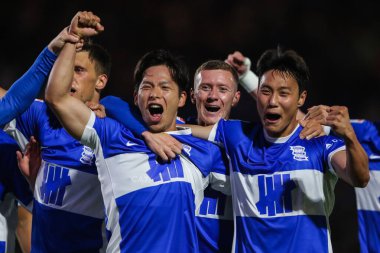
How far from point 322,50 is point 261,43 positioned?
77 cm

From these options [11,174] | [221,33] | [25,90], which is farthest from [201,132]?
[221,33]

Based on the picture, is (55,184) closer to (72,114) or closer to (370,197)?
(72,114)

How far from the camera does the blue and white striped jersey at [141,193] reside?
356 cm

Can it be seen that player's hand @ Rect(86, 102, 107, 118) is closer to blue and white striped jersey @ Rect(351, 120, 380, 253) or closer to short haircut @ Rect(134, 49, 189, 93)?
short haircut @ Rect(134, 49, 189, 93)

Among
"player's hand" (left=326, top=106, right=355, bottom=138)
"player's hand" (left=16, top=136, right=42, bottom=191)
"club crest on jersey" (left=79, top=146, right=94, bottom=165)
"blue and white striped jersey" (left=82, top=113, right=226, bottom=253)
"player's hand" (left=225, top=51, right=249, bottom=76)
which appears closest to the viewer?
"player's hand" (left=326, top=106, right=355, bottom=138)

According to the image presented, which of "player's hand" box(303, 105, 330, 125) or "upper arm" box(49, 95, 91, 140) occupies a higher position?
"player's hand" box(303, 105, 330, 125)

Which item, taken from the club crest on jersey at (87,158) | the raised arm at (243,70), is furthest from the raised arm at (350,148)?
the raised arm at (243,70)

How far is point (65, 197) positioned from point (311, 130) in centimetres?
159

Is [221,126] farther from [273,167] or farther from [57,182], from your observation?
[57,182]

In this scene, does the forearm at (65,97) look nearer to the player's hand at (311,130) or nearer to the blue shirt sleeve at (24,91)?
the blue shirt sleeve at (24,91)

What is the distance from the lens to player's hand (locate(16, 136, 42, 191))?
4.40 m

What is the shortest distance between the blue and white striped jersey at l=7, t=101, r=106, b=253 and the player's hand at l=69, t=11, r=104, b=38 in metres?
0.93

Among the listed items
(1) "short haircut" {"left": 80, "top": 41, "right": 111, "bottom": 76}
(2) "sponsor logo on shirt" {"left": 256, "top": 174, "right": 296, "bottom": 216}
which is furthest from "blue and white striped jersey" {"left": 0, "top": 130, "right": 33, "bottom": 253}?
(2) "sponsor logo on shirt" {"left": 256, "top": 174, "right": 296, "bottom": 216}

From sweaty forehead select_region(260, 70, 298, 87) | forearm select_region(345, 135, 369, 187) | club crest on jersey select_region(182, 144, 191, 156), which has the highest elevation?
sweaty forehead select_region(260, 70, 298, 87)
